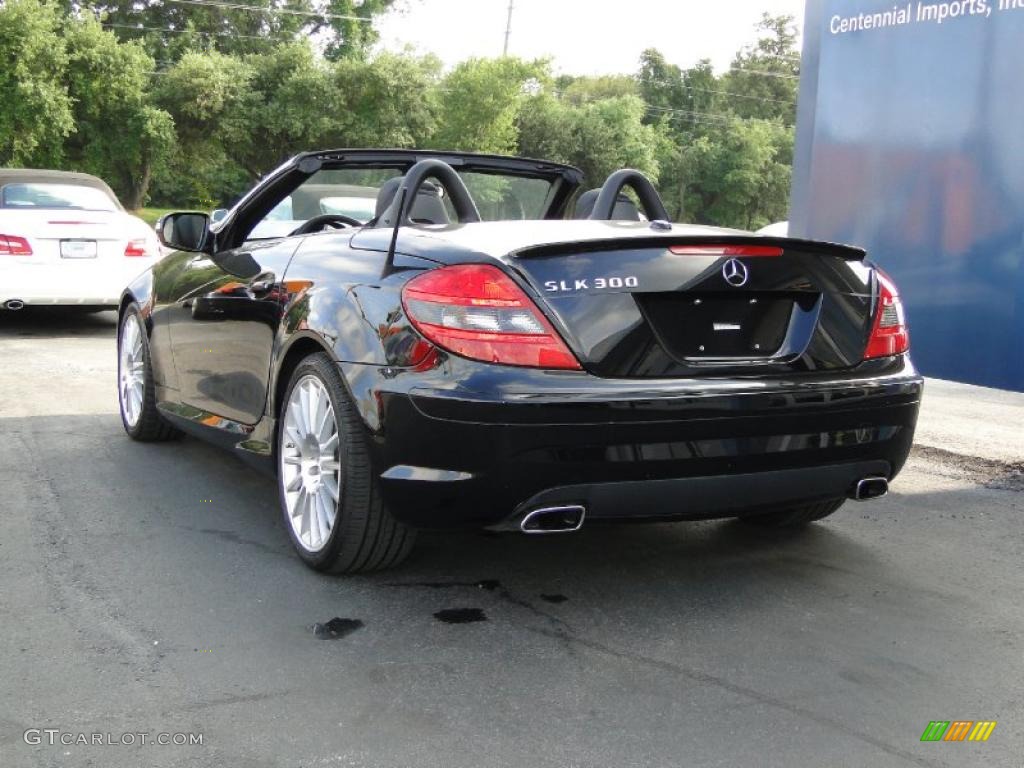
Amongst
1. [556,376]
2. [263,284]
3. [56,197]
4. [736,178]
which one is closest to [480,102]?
Answer: [736,178]

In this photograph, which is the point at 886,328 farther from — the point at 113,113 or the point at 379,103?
the point at 379,103

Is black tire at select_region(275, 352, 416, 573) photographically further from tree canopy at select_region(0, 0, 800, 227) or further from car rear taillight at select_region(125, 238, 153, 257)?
tree canopy at select_region(0, 0, 800, 227)

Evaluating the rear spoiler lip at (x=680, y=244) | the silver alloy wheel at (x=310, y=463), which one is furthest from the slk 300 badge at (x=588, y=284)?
the silver alloy wheel at (x=310, y=463)

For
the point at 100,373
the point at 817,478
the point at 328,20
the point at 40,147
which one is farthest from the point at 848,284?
the point at 328,20

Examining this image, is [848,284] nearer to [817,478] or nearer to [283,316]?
[817,478]

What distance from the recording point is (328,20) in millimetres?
65250

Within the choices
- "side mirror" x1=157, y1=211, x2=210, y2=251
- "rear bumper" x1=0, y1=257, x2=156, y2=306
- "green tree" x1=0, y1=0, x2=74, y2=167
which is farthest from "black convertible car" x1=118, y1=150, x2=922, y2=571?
"green tree" x1=0, y1=0, x2=74, y2=167

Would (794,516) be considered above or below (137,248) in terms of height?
Result: below

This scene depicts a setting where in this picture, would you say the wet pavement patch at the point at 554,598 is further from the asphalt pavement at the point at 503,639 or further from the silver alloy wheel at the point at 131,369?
the silver alloy wheel at the point at 131,369

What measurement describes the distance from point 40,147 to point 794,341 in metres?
38.9

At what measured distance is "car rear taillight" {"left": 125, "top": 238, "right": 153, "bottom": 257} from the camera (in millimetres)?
11047

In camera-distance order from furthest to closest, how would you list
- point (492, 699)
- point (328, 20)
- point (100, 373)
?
point (328, 20) < point (100, 373) < point (492, 699)

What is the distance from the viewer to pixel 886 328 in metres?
3.98

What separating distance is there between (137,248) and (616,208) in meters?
7.62
